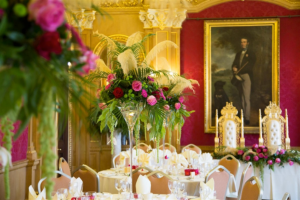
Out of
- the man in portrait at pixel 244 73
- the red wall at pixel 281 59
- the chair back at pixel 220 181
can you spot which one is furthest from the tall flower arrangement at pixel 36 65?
the man in portrait at pixel 244 73

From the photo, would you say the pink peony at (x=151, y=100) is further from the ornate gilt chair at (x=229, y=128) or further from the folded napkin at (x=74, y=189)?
the ornate gilt chair at (x=229, y=128)

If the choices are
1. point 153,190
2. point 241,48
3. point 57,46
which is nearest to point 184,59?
point 241,48

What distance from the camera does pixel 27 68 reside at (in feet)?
2.93

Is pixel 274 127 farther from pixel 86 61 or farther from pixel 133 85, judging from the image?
pixel 86 61

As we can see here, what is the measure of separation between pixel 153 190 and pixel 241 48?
598 cm

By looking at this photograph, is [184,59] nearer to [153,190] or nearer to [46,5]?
[153,190]

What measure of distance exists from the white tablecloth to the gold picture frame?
8.32ft

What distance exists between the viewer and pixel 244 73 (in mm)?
9172

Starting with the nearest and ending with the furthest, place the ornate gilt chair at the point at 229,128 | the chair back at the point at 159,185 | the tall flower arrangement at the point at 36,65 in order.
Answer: the tall flower arrangement at the point at 36,65 < the chair back at the point at 159,185 < the ornate gilt chair at the point at 229,128

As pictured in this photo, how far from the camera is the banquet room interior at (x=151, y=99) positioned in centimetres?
91

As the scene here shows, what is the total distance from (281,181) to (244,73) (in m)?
3.31

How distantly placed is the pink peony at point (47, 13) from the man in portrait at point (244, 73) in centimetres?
853

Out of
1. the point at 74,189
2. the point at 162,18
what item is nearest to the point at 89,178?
the point at 74,189

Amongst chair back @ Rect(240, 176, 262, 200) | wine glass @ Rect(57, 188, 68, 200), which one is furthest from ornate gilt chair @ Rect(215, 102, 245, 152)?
wine glass @ Rect(57, 188, 68, 200)
